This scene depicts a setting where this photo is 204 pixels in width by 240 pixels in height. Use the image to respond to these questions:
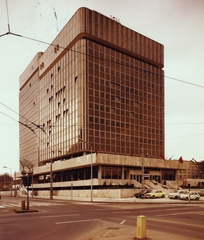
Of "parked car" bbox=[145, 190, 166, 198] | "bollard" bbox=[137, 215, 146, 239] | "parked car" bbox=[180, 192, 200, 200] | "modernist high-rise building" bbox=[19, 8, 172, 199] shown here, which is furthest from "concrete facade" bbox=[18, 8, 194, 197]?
"bollard" bbox=[137, 215, 146, 239]

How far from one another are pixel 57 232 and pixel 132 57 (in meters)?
74.6

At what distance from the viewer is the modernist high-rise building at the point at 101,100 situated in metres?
70.6

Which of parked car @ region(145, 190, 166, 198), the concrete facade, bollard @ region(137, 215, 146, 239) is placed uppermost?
the concrete facade

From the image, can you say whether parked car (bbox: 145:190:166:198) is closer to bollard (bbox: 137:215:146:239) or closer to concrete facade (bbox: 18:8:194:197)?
concrete facade (bbox: 18:8:194:197)

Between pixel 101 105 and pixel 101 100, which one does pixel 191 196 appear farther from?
pixel 101 100

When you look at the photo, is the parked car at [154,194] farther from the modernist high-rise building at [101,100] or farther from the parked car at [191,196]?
the modernist high-rise building at [101,100]

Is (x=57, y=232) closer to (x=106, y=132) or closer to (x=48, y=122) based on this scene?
(x=106, y=132)

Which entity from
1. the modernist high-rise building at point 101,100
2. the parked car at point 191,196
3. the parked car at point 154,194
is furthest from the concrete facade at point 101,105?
the parked car at point 191,196

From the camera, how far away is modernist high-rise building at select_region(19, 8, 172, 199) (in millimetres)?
70625

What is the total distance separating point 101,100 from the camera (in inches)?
2955

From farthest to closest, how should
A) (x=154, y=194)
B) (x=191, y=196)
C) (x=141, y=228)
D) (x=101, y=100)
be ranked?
(x=101, y=100), (x=154, y=194), (x=191, y=196), (x=141, y=228)

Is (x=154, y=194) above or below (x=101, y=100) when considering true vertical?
below

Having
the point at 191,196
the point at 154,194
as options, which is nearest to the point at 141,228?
the point at 191,196

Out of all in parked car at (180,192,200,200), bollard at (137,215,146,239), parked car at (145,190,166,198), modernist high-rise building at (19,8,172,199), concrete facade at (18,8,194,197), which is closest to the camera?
bollard at (137,215,146,239)
